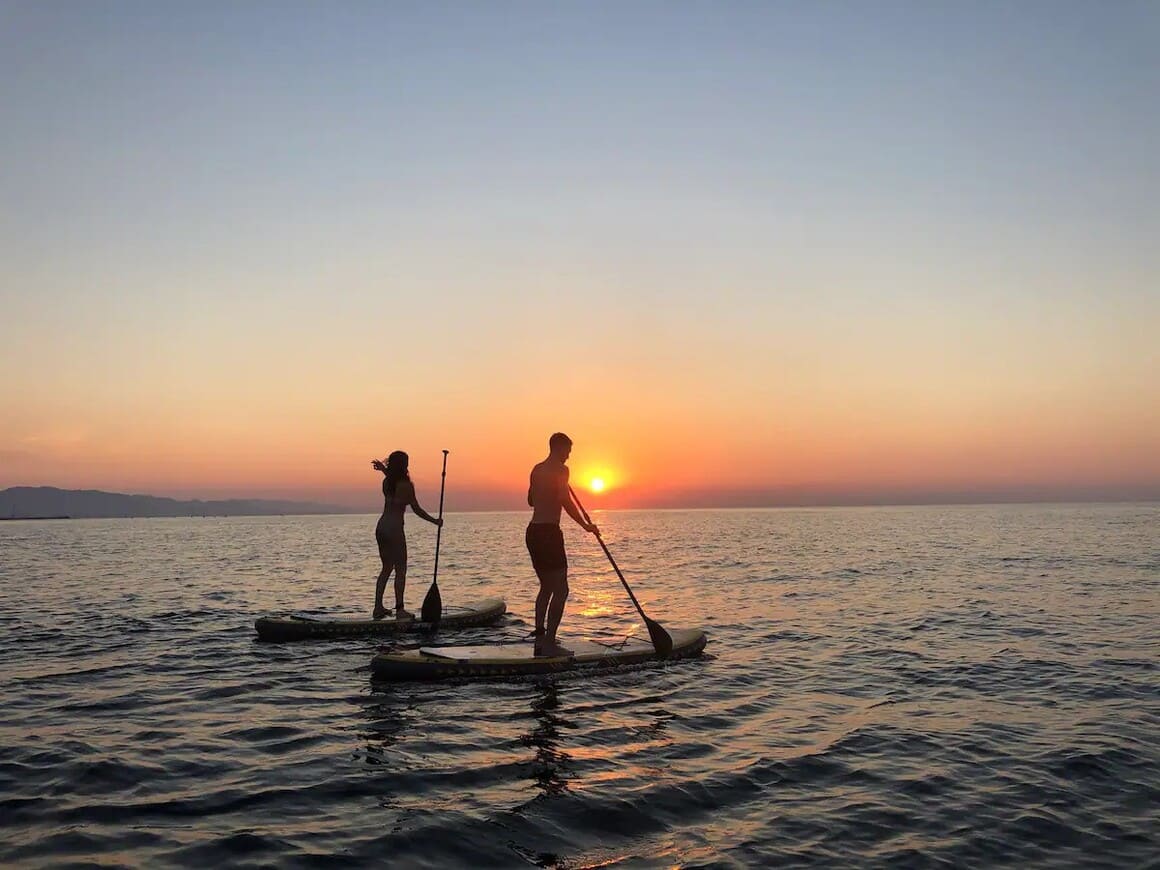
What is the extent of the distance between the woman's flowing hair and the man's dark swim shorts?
498 cm

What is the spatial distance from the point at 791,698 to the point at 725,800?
459 cm

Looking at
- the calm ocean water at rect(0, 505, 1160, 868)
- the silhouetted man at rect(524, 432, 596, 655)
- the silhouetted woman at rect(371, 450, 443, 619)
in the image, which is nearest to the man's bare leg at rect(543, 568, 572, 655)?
the silhouetted man at rect(524, 432, 596, 655)

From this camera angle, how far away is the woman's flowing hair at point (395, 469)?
16.8 m

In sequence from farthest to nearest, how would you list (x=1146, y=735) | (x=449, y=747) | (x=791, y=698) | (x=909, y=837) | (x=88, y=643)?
(x=88, y=643) → (x=791, y=698) → (x=1146, y=735) → (x=449, y=747) → (x=909, y=837)

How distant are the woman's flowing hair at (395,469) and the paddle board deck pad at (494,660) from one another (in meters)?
4.59

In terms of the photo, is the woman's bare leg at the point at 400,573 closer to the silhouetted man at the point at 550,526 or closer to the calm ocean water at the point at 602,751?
the calm ocean water at the point at 602,751

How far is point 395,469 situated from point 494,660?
567cm

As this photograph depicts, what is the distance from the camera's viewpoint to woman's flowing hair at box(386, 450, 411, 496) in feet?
55.2

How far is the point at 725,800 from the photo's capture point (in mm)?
7488

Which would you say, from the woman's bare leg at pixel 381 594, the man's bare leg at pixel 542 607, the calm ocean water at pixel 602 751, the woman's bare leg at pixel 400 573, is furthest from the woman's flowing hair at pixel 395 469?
the man's bare leg at pixel 542 607

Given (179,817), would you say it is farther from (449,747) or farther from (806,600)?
(806,600)

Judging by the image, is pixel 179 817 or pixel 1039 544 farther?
pixel 1039 544

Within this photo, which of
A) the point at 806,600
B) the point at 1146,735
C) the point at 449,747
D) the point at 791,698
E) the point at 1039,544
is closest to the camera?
the point at 449,747

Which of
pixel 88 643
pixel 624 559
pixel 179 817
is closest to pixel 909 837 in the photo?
pixel 179 817
